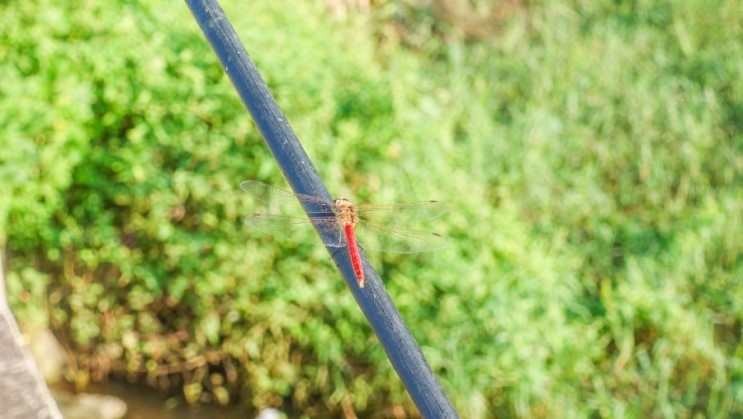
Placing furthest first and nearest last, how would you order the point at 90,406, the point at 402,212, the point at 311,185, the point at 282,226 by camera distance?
the point at 90,406 → the point at 402,212 → the point at 282,226 → the point at 311,185

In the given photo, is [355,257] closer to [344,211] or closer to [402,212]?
[344,211]

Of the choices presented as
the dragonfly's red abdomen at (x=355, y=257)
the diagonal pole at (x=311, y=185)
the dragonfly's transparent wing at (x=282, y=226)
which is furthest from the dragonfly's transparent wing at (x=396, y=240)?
the diagonal pole at (x=311, y=185)

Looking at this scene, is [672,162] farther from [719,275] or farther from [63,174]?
[63,174]

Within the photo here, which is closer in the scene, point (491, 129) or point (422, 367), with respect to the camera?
point (422, 367)

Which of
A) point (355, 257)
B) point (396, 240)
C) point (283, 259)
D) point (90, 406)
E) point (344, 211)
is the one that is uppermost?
point (355, 257)

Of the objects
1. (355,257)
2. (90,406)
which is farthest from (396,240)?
(90,406)

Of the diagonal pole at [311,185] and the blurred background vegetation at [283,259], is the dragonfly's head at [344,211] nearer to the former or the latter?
the diagonal pole at [311,185]

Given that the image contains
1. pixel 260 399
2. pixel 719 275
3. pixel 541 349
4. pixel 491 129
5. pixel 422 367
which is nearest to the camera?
pixel 422 367

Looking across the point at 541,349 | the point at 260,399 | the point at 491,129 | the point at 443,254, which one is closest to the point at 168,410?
the point at 260,399
